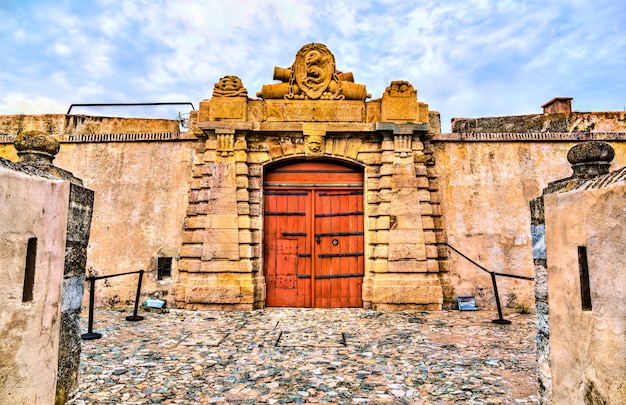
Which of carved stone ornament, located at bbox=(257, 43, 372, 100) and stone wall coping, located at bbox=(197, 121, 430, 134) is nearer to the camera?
stone wall coping, located at bbox=(197, 121, 430, 134)

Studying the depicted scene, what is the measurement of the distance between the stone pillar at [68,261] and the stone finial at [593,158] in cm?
312

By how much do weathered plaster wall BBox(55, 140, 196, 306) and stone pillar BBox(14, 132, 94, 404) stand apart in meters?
5.14

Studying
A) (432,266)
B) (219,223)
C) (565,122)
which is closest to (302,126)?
(219,223)

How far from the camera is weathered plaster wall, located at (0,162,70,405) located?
6.08ft

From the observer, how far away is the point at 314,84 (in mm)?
7676

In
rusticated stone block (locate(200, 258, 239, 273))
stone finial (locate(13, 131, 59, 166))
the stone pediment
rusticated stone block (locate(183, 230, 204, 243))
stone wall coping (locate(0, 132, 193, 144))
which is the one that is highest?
the stone pediment

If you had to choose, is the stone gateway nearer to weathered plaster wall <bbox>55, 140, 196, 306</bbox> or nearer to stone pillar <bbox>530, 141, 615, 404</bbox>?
weathered plaster wall <bbox>55, 140, 196, 306</bbox>

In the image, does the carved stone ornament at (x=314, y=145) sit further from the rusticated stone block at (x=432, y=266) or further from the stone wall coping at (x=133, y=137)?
the rusticated stone block at (x=432, y=266)

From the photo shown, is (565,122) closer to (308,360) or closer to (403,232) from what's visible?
(403,232)

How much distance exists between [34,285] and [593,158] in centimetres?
322

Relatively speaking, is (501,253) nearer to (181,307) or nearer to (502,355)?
(502,355)

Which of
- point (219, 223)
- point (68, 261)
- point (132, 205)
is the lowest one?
point (68, 261)

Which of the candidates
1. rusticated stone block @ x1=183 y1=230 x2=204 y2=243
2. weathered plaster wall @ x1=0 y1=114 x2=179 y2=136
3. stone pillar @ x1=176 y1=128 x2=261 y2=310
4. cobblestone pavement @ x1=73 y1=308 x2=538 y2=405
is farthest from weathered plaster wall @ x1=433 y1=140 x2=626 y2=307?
weathered plaster wall @ x1=0 y1=114 x2=179 y2=136

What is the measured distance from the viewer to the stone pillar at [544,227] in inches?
91.0
